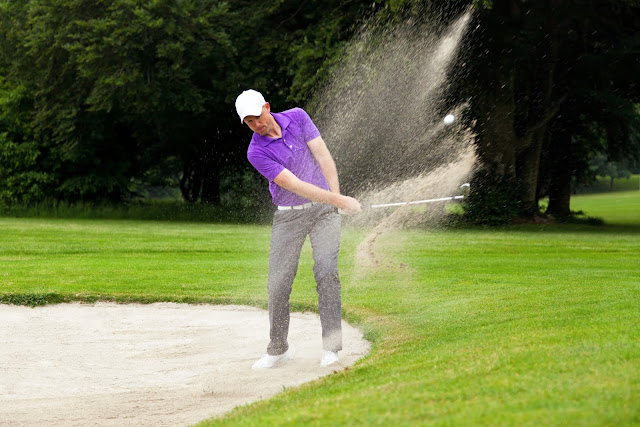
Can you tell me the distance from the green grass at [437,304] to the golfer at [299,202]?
2.17ft

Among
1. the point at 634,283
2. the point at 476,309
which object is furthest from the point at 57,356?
the point at 634,283

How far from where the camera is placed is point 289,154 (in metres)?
6.05

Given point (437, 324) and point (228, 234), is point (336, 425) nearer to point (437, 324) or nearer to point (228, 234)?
point (437, 324)

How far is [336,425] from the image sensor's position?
395 cm

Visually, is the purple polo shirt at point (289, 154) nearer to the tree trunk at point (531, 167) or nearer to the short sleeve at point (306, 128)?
the short sleeve at point (306, 128)

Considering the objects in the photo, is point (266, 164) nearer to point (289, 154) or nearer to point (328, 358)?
point (289, 154)

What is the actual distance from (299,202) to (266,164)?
1.36 ft

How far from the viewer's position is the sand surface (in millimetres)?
5617

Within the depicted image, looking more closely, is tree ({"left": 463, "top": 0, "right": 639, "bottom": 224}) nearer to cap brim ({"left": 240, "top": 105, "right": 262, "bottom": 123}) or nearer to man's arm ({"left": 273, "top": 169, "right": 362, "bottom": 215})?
man's arm ({"left": 273, "top": 169, "right": 362, "bottom": 215})

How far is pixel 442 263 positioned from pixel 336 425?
10.4 metres

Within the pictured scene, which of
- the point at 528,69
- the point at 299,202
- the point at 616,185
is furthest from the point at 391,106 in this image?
the point at 616,185

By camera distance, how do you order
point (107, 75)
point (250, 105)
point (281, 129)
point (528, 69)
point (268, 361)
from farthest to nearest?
point (528, 69) < point (107, 75) < point (268, 361) < point (281, 129) < point (250, 105)

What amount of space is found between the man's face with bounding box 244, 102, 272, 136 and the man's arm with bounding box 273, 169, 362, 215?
338 millimetres

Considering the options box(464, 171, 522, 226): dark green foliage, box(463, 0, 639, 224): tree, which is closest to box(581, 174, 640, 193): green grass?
box(463, 0, 639, 224): tree
